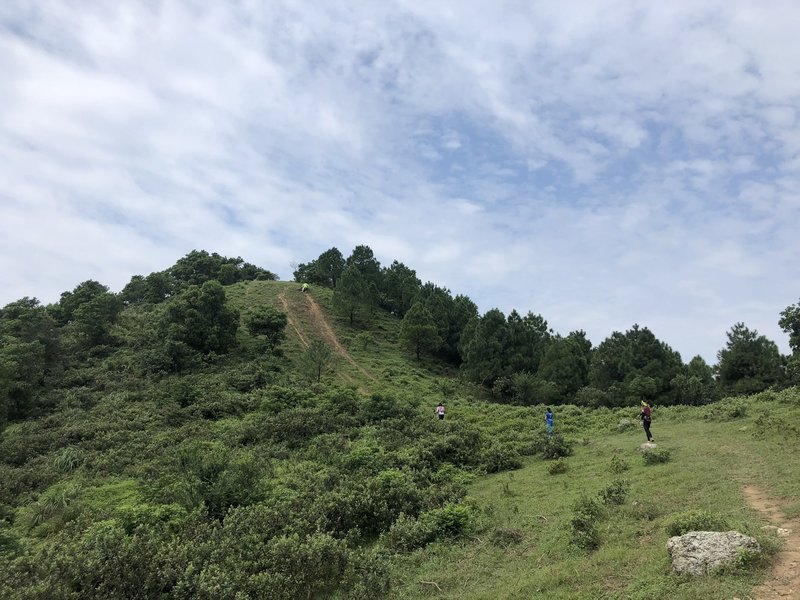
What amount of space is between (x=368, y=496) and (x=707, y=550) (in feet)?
31.9

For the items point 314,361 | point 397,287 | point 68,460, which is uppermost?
point 397,287

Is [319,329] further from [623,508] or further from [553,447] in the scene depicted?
[623,508]

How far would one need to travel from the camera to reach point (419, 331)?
2217 inches

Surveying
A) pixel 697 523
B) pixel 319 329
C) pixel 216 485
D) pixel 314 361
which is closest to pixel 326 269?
pixel 319 329

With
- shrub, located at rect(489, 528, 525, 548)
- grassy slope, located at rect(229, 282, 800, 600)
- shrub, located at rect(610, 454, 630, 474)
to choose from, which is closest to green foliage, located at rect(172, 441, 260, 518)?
grassy slope, located at rect(229, 282, 800, 600)

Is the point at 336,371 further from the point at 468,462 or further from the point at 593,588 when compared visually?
the point at 593,588

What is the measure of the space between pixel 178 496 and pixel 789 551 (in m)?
15.9

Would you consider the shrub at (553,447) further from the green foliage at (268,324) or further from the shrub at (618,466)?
the green foliage at (268,324)

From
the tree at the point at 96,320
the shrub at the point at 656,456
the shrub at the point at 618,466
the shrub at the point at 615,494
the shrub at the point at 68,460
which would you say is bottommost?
the shrub at the point at 68,460

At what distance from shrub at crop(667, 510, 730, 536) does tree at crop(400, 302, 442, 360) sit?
46.9 m

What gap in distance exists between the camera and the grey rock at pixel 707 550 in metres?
7.54

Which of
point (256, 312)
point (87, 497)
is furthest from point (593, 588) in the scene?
point (256, 312)

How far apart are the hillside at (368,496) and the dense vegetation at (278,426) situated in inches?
3.8

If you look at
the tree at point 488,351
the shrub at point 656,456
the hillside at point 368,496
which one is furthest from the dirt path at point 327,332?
the shrub at point 656,456
